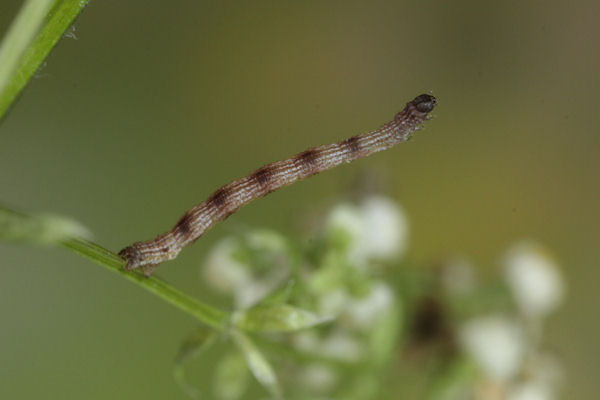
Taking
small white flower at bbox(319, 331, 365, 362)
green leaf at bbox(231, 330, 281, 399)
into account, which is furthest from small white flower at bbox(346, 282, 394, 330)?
green leaf at bbox(231, 330, 281, 399)

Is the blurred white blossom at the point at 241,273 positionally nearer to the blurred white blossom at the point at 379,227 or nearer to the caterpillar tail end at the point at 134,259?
the blurred white blossom at the point at 379,227

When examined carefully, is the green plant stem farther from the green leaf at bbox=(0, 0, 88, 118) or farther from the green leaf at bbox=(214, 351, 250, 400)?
the green leaf at bbox=(214, 351, 250, 400)

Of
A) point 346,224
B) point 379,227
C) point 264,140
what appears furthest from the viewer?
point 264,140

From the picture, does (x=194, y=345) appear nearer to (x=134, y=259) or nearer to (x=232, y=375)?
(x=134, y=259)

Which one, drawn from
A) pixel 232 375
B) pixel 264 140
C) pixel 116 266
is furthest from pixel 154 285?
pixel 264 140

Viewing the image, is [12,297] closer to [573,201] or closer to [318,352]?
[318,352]
